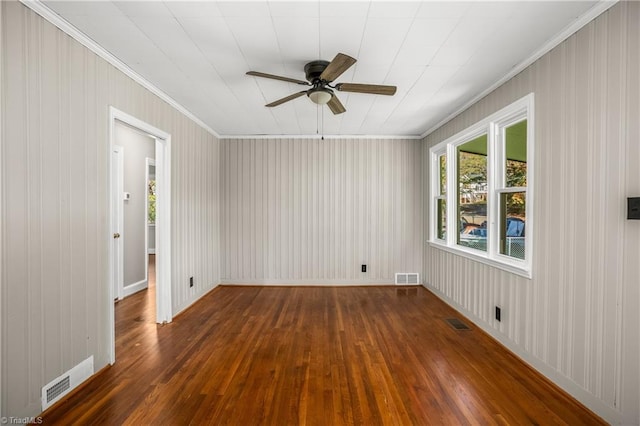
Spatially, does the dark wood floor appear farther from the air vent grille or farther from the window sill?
the window sill

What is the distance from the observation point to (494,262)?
284 cm

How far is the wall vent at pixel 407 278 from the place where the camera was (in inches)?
193

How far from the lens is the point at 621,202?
170 cm

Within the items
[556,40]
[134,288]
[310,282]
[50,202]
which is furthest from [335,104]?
[134,288]

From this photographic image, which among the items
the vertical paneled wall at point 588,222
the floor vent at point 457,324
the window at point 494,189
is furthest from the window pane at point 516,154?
the floor vent at point 457,324

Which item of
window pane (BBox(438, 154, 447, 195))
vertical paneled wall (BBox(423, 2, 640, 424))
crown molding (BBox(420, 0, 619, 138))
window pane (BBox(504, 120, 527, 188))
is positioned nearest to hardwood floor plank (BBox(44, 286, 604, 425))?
vertical paneled wall (BBox(423, 2, 640, 424))

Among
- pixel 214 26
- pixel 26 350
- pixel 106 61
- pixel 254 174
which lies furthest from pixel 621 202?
pixel 254 174

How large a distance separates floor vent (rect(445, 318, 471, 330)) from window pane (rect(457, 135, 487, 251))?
914mm

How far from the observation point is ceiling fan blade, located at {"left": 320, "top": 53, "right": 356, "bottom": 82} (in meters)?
1.88

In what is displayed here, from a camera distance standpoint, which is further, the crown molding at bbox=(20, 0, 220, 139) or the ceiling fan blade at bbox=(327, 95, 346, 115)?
the ceiling fan blade at bbox=(327, 95, 346, 115)

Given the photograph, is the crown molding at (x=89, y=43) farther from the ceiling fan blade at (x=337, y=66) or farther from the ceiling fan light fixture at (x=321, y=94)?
the ceiling fan blade at (x=337, y=66)

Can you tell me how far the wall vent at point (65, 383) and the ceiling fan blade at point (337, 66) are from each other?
2.86m

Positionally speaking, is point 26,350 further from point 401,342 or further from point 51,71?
point 401,342

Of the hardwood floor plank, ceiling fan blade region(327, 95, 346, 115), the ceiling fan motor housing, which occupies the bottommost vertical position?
the hardwood floor plank
